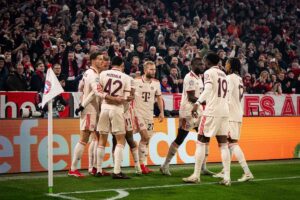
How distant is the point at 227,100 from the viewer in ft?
35.2

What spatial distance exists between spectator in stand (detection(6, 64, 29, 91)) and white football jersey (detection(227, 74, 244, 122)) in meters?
6.31

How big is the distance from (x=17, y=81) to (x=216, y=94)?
6.66 m

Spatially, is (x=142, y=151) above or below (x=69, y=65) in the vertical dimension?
below

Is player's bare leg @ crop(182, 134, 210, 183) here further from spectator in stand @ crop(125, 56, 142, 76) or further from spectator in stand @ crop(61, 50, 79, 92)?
spectator in stand @ crop(61, 50, 79, 92)

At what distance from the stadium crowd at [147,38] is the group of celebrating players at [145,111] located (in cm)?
270

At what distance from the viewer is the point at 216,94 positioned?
10516 millimetres

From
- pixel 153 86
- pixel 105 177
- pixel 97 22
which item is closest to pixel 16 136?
pixel 105 177

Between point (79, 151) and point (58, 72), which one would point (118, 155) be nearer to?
point (79, 151)

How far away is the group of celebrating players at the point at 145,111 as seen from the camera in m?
10.5

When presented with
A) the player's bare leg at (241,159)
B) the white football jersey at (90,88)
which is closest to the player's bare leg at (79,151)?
the white football jersey at (90,88)

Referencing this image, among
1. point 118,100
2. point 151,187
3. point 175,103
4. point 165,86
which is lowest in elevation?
point 151,187

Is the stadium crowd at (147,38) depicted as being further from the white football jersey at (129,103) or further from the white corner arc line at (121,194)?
the white corner arc line at (121,194)

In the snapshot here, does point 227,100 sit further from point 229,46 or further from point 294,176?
point 229,46

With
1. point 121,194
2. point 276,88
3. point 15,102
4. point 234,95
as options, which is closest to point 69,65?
point 15,102
